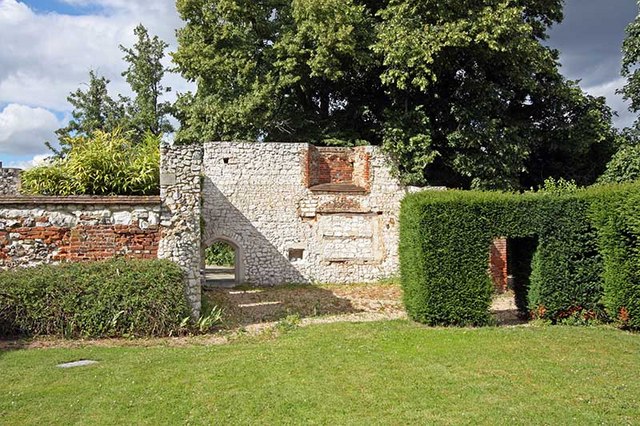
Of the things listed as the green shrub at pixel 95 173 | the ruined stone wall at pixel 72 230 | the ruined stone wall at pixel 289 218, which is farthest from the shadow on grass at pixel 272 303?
the green shrub at pixel 95 173

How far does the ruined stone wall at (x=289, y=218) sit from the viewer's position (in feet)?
53.4

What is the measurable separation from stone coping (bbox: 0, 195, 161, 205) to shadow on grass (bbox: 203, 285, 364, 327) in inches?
116

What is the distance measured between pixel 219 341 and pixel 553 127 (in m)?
14.8

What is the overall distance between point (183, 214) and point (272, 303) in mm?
3993

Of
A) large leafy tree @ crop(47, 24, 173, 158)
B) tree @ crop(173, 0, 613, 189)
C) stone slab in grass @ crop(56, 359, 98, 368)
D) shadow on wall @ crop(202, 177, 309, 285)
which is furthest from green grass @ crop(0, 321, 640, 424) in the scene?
large leafy tree @ crop(47, 24, 173, 158)

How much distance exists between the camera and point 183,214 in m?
9.86

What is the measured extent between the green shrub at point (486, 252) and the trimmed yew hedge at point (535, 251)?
0.06 ft

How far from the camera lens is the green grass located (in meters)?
5.18

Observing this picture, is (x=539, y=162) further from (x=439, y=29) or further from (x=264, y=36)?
(x=264, y=36)

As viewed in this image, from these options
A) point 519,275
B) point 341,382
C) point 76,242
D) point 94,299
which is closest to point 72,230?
point 76,242

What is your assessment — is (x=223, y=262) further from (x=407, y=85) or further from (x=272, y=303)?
(x=407, y=85)

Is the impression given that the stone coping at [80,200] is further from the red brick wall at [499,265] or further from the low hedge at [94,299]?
the red brick wall at [499,265]

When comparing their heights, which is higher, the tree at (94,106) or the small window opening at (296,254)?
the tree at (94,106)

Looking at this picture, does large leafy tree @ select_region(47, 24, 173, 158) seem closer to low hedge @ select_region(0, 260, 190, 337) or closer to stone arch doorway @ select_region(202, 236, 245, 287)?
stone arch doorway @ select_region(202, 236, 245, 287)
